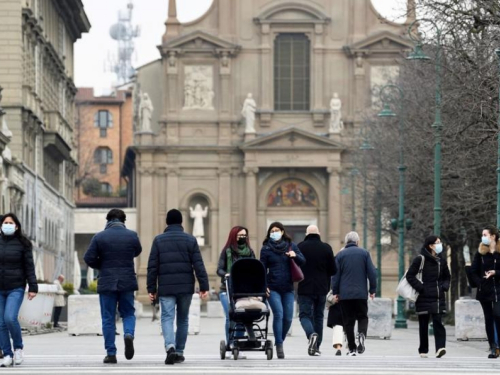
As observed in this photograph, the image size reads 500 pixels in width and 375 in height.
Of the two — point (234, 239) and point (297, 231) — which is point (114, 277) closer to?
point (234, 239)

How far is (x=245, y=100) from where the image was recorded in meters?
93.8

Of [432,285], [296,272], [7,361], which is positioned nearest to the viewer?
[7,361]

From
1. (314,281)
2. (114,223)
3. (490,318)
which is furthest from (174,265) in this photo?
(490,318)

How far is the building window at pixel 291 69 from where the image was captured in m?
95.1

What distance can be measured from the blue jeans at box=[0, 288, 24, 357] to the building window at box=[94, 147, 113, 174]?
417ft

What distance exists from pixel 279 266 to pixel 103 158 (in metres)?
125

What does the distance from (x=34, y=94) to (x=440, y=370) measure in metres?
46.9

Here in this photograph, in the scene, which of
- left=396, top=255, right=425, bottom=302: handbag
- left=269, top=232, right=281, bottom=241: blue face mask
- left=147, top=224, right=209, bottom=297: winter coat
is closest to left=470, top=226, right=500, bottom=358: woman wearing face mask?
left=396, top=255, right=425, bottom=302: handbag

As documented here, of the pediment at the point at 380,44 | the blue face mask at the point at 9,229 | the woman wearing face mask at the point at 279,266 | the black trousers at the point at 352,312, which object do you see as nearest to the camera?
the blue face mask at the point at 9,229

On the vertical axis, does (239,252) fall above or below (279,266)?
above

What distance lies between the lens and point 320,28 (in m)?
94.7

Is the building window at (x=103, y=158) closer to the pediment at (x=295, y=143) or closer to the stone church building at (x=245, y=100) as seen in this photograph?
the stone church building at (x=245, y=100)

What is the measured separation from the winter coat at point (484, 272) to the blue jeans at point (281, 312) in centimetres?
313

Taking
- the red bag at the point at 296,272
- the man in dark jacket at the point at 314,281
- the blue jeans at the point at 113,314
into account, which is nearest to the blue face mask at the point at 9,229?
the blue jeans at the point at 113,314
